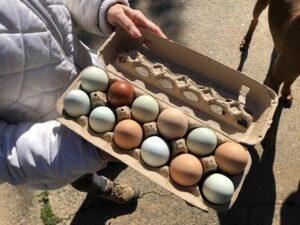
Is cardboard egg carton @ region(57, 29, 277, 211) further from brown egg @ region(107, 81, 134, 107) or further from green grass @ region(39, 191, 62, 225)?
green grass @ region(39, 191, 62, 225)

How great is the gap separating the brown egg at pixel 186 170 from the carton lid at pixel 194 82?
0.15m

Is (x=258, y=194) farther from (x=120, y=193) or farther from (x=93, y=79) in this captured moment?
(x=93, y=79)

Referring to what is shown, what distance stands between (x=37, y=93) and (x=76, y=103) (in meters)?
0.13

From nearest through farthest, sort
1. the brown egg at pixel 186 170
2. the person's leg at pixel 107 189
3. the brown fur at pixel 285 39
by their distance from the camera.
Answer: the brown egg at pixel 186 170, the person's leg at pixel 107 189, the brown fur at pixel 285 39

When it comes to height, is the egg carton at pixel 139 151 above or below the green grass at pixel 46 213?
above

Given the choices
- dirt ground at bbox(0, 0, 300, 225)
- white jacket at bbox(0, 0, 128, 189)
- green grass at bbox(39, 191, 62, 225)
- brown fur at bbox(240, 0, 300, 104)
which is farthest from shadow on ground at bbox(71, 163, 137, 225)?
brown fur at bbox(240, 0, 300, 104)

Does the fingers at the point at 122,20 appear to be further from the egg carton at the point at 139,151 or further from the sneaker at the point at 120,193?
the sneaker at the point at 120,193

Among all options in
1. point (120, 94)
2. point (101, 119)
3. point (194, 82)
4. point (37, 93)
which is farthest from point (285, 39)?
point (37, 93)

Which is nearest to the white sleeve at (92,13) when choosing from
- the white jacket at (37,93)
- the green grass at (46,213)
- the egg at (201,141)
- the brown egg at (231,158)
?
the white jacket at (37,93)

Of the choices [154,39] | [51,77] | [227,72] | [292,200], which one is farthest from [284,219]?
[51,77]

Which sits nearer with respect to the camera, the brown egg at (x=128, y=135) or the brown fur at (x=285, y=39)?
the brown egg at (x=128, y=135)

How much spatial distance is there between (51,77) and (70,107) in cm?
12

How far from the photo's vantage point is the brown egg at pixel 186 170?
1.23m

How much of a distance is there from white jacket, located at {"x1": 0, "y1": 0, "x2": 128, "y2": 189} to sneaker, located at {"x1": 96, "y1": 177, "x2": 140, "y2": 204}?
821mm
